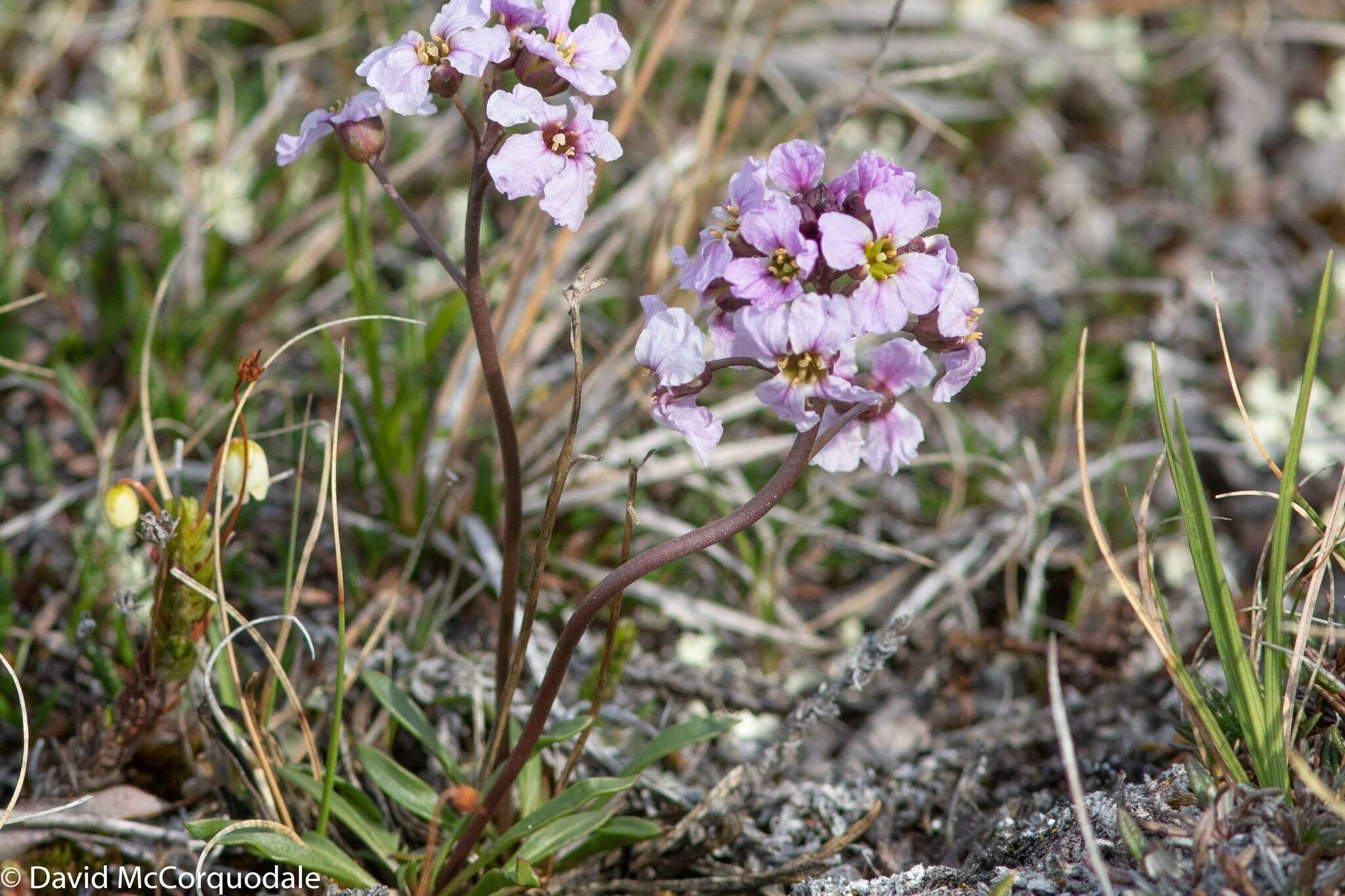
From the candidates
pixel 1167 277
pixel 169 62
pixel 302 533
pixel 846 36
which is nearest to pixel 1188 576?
pixel 1167 277

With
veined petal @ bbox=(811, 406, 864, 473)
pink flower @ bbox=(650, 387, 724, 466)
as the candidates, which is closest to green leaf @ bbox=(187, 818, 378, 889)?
pink flower @ bbox=(650, 387, 724, 466)

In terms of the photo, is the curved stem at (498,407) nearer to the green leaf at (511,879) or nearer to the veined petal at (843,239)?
the green leaf at (511,879)

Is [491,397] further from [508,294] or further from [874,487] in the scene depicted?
[874,487]

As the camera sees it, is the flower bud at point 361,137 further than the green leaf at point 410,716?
No

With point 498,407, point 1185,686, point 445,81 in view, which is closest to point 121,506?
point 498,407

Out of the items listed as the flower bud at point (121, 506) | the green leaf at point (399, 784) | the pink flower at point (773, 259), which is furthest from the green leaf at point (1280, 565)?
the flower bud at point (121, 506)
